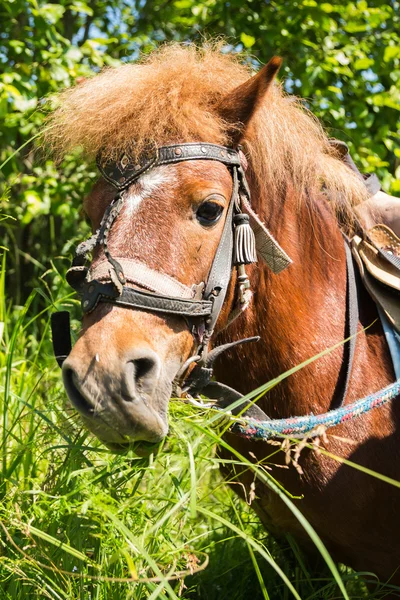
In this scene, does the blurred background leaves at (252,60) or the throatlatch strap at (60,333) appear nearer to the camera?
the throatlatch strap at (60,333)

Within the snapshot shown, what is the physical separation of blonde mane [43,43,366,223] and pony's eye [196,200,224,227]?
0.24 metres

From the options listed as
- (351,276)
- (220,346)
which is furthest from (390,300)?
(220,346)

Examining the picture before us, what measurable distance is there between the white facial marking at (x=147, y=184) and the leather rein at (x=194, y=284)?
22mm

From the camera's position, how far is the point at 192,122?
87.3 inches

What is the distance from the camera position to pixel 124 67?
2502 mm

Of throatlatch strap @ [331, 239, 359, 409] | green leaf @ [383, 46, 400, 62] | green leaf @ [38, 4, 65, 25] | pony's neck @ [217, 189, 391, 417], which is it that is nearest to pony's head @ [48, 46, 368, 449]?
pony's neck @ [217, 189, 391, 417]

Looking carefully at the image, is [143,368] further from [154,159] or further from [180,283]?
[154,159]

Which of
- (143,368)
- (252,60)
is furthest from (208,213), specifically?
(252,60)

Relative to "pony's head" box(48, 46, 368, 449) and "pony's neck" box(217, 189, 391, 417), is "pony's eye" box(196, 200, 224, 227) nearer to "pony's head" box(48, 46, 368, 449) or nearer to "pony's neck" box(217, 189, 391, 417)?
"pony's head" box(48, 46, 368, 449)

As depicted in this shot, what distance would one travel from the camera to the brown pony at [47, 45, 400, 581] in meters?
2.04

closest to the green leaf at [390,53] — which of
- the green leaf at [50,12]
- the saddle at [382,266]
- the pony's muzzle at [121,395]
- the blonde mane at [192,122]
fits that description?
the green leaf at [50,12]

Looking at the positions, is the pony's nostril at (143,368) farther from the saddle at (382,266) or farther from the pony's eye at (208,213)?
the saddle at (382,266)

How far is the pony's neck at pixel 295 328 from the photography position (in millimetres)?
2414

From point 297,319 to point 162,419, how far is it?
76 cm
